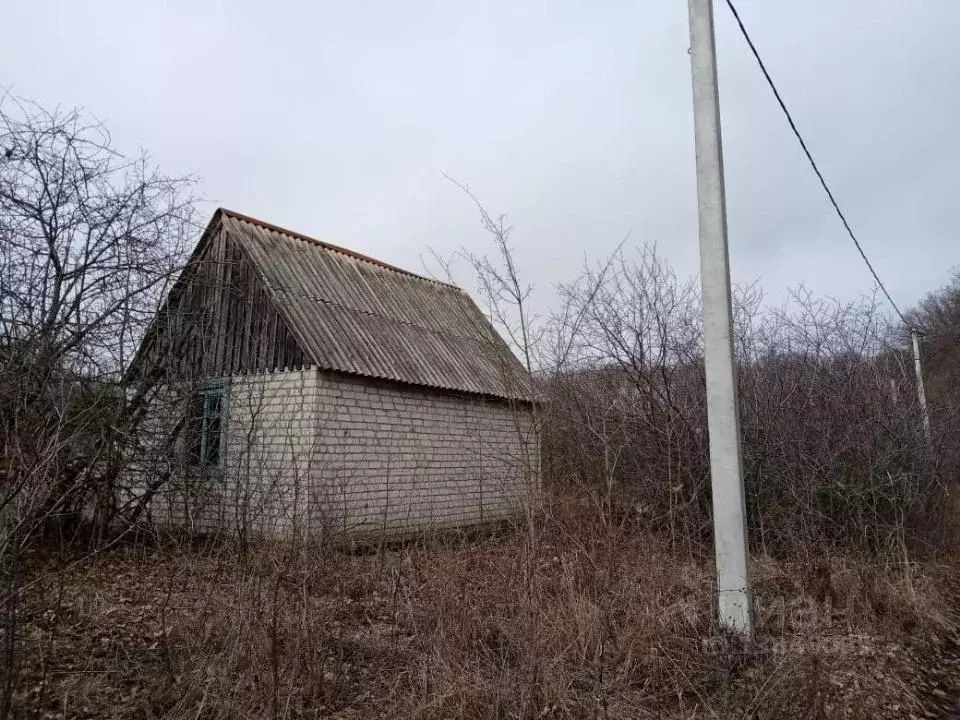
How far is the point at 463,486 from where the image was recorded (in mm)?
12023

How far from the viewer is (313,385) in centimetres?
952

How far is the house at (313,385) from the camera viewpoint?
830 cm

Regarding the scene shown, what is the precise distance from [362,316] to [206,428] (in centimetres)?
378

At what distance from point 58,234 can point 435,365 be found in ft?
20.1

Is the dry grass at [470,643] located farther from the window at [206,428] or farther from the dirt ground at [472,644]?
the window at [206,428]

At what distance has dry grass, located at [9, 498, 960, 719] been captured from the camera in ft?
11.7

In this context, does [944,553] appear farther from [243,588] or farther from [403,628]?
[243,588]

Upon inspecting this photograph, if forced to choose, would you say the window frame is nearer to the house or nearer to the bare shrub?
the house

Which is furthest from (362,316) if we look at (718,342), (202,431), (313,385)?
(718,342)

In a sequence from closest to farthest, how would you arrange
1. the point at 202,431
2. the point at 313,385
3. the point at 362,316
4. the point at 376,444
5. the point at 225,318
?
the point at 202,431
the point at 313,385
the point at 376,444
the point at 225,318
the point at 362,316

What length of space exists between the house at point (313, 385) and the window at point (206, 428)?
1.2 inches

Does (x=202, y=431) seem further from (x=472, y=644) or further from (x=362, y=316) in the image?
(x=472, y=644)

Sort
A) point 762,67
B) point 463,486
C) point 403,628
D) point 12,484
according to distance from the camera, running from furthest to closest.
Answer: point 463,486 → point 762,67 → point 403,628 → point 12,484

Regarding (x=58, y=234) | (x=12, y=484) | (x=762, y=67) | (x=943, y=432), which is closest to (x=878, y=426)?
(x=943, y=432)
